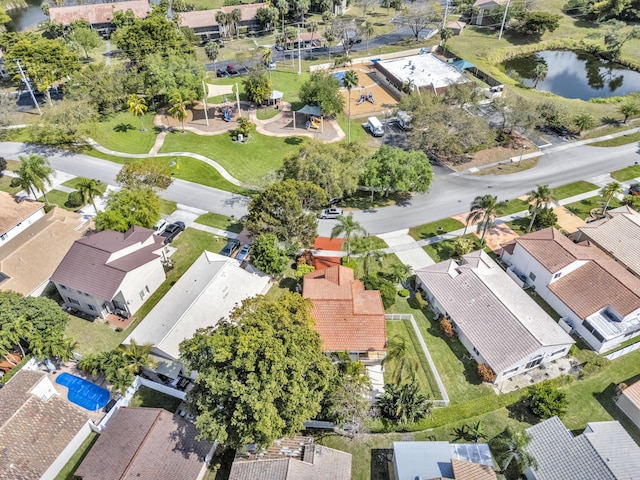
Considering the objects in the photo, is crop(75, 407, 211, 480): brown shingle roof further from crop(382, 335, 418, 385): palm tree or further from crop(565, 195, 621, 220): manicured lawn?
crop(565, 195, 621, 220): manicured lawn

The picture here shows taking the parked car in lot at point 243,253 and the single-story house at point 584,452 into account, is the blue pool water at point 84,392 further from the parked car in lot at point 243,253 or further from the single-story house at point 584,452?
the single-story house at point 584,452

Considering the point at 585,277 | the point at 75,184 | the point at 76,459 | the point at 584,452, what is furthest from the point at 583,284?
the point at 75,184

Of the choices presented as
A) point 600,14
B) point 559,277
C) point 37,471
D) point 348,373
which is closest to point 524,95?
point 559,277

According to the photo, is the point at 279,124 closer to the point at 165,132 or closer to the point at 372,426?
the point at 165,132

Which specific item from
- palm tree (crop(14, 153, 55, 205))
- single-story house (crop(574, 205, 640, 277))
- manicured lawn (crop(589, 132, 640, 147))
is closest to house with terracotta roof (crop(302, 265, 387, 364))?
single-story house (crop(574, 205, 640, 277))

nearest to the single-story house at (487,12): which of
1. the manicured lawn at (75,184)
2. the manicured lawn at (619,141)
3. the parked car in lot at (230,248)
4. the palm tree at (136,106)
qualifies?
the manicured lawn at (619,141)

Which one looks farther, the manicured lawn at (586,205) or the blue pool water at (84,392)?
the manicured lawn at (586,205)
